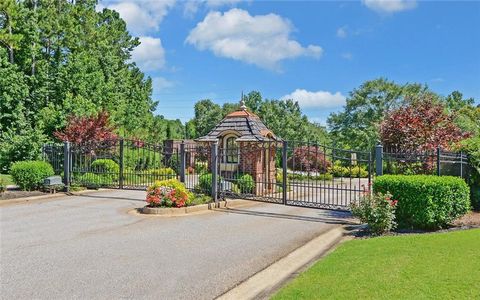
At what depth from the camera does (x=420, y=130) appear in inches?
487

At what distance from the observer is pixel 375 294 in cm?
469

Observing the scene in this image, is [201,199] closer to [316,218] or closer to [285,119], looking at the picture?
[316,218]

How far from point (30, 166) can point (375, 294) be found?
14.9 meters

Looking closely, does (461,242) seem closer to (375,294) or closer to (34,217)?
(375,294)

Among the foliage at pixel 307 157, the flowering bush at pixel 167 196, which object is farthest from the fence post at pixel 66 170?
the foliage at pixel 307 157

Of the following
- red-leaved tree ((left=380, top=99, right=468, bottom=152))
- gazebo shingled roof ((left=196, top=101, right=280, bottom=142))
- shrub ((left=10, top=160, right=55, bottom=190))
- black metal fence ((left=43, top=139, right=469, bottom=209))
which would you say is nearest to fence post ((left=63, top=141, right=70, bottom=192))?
black metal fence ((left=43, top=139, right=469, bottom=209))

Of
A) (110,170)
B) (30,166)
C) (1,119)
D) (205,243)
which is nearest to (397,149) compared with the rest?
(205,243)

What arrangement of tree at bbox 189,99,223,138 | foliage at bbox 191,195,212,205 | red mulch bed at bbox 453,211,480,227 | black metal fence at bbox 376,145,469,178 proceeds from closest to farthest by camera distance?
red mulch bed at bbox 453,211,480,227 → black metal fence at bbox 376,145,469,178 → foliage at bbox 191,195,212,205 → tree at bbox 189,99,223,138

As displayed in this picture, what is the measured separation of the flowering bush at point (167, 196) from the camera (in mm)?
11594

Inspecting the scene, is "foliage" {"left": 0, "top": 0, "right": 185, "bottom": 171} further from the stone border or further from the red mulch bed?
the red mulch bed

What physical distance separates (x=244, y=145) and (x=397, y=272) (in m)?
11.8

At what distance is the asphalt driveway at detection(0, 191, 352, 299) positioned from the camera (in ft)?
18.1

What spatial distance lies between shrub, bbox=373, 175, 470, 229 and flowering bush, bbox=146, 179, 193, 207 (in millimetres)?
5637

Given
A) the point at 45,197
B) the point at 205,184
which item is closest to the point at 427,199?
the point at 205,184
